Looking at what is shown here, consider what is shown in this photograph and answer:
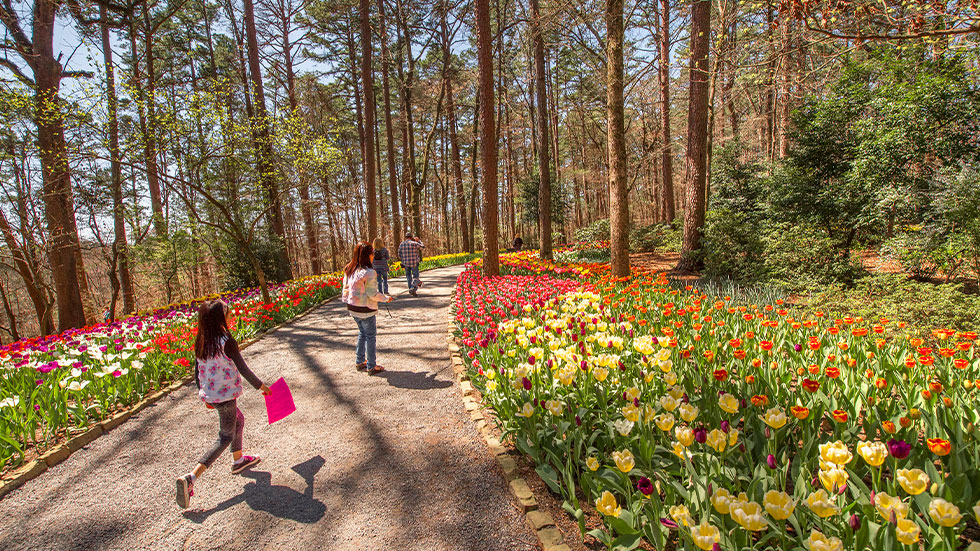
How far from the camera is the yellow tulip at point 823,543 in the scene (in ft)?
3.98

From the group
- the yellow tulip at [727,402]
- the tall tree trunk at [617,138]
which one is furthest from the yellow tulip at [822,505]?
the tall tree trunk at [617,138]

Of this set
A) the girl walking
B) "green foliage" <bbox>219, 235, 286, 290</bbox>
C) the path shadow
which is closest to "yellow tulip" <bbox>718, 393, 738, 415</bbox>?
the path shadow

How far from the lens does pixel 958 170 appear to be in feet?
18.5

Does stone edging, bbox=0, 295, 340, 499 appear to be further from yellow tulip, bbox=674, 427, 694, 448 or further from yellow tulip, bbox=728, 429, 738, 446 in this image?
yellow tulip, bbox=728, 429, 738, 446

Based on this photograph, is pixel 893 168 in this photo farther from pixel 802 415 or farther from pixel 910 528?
pixel 910 528

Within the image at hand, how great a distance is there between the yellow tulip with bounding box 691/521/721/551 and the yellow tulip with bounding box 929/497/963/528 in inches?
23.4

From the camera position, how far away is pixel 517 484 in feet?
8.21

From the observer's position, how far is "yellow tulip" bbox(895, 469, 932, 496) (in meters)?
1.28

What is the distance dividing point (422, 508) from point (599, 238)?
49.6 ft

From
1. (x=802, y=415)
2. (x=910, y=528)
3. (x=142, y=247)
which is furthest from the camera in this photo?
(x=142, y=247)

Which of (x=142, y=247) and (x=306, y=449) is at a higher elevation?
(x=142, y=247)

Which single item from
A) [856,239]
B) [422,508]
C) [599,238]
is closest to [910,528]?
[422,508]

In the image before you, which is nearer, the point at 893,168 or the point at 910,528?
the point at 910,528

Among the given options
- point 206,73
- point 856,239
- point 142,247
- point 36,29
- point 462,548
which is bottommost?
point 462,548
